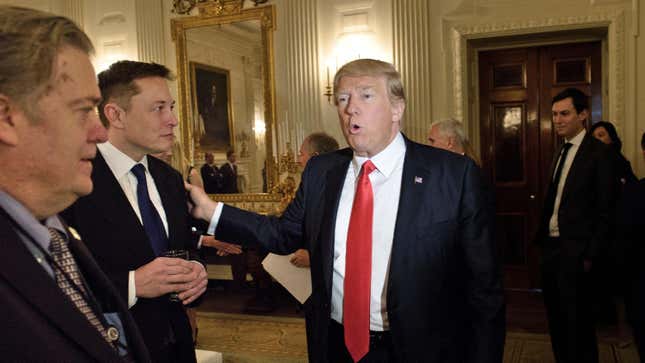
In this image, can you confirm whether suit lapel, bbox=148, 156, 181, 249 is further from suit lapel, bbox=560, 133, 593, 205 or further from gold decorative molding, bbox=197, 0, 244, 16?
gold decorative molding, bbox=197, 0, 244, 16

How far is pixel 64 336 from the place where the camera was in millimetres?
852

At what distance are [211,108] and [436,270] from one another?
16.3 feet

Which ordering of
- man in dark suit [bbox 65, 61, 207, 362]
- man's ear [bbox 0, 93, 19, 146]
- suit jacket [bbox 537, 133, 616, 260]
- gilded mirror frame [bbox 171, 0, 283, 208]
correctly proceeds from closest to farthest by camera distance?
man's ear [bbox 0, 93, 19, 146] < man in dark suit [bbox 65, 61, 207, 362] < suit jacket [bbox 537, 133, 616, 260] < gilded mirror frame [bbox 171, 0, 283, 208]

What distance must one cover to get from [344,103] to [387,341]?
85 cm

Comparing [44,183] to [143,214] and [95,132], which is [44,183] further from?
[143,214]

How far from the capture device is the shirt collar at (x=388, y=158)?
201cm

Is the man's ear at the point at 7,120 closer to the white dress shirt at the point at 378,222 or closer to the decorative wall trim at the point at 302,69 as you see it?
the white dress shirt at the point at 378,222

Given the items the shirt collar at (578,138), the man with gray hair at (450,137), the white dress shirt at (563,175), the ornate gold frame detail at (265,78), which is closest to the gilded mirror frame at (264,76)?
the ornate gold frame detail at (265,78)

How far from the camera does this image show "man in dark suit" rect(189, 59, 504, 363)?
1.85 m

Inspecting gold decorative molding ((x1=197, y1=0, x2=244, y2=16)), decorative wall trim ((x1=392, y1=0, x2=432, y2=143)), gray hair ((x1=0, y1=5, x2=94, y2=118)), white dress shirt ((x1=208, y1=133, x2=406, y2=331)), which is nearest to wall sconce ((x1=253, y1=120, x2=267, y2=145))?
gold decorative molding ((x1=197, y1=0, x2=244, y2=16))

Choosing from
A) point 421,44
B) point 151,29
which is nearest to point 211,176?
point 151,29

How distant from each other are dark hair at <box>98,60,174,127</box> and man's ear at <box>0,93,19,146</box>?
3.55 ft

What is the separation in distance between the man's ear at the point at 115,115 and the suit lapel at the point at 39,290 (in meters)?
1.14

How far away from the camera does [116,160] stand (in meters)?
1.92
